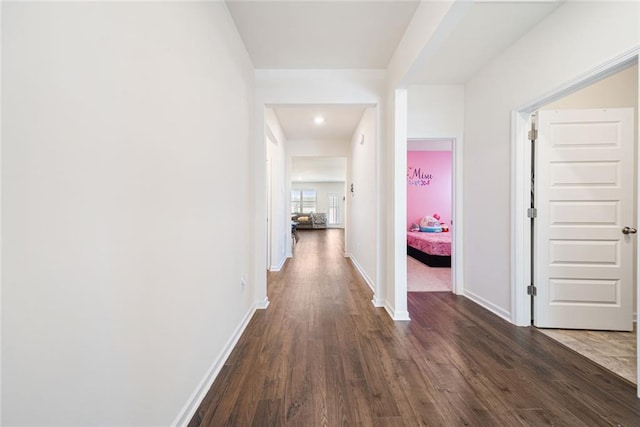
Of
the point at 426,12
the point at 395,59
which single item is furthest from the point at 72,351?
the point at 395,59

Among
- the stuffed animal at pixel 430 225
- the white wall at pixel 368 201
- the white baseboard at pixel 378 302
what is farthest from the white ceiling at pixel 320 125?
the stuffed animal at pixel 430 225

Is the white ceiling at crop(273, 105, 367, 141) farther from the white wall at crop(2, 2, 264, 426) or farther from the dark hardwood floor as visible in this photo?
the dark hardwood floor

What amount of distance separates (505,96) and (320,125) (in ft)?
8.99

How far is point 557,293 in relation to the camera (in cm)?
221

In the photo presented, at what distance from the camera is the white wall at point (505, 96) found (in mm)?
1663

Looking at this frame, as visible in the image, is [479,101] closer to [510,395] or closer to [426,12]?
[426,12]

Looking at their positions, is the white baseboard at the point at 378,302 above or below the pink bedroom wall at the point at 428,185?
below

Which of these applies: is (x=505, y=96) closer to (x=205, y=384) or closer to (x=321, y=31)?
(x=321, y=31)

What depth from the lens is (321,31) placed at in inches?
83.0

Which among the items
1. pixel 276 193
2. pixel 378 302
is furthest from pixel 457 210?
pixel 276 193

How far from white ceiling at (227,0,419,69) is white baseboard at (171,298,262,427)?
255cm

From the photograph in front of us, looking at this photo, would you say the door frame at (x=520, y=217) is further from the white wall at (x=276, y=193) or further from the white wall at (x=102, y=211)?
the white wall at (x=276, y=193)

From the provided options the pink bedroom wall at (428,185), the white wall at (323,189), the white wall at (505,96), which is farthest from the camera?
the white wall at (323,189)

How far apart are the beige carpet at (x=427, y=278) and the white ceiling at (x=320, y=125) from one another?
8.58ft
